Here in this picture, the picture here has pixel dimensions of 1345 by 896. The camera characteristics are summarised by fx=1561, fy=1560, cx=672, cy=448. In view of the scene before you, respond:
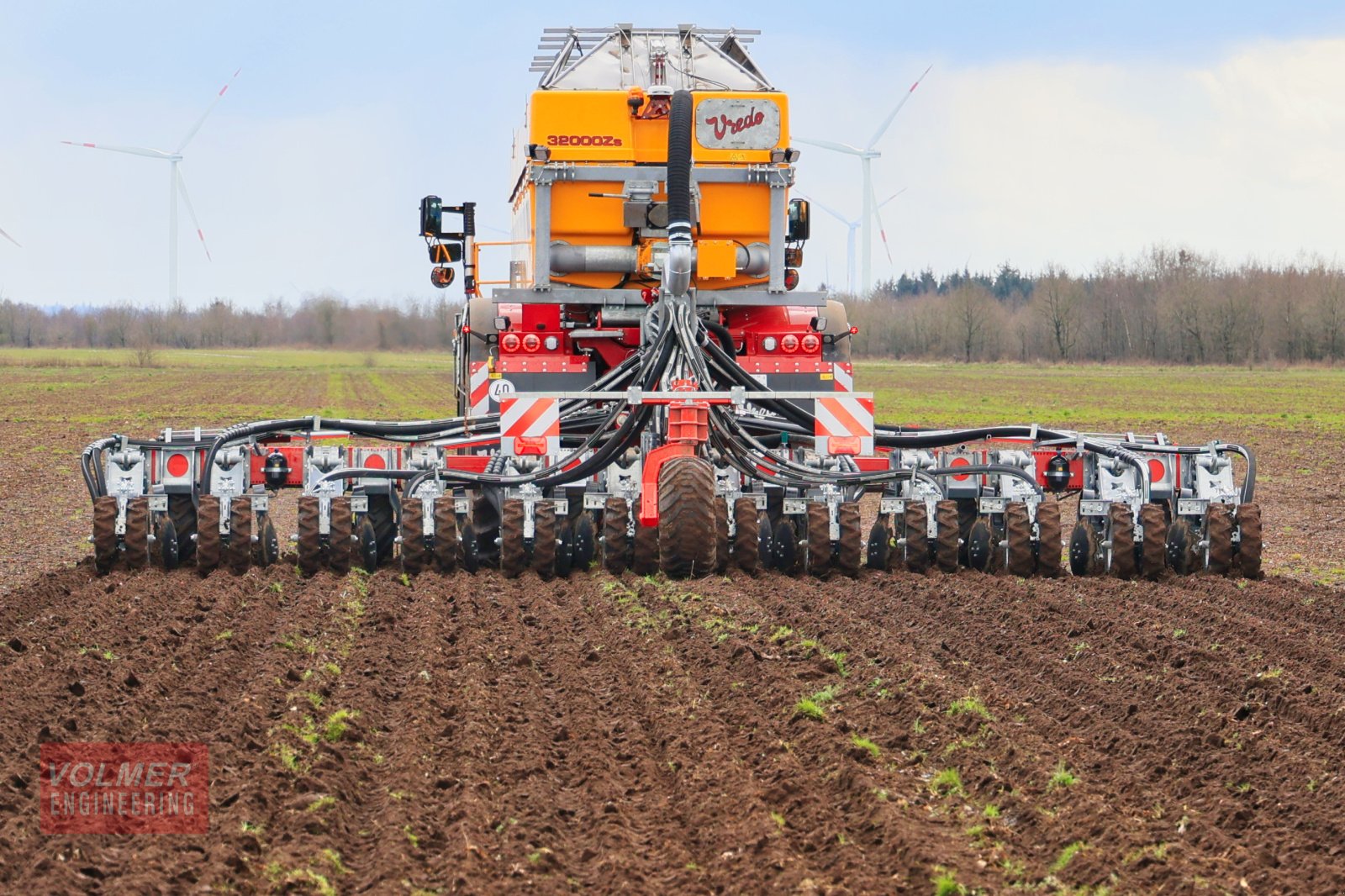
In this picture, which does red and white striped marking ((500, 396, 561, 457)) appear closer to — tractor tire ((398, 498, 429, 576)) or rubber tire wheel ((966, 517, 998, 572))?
tractor tire ((398, 498, 429, 576))

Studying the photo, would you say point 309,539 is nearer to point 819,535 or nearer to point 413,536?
point 413,536

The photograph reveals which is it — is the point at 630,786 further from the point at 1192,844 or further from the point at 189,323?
the point at 189,323

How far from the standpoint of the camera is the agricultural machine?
1027 cm

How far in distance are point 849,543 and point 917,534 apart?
0.52m

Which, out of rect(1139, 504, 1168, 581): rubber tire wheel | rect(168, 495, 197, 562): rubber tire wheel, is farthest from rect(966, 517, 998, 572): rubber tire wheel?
rect(168, 495, 197, 562): rubber tire wheel

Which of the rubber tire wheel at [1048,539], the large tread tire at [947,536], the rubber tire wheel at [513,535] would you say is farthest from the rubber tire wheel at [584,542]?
the rubber tire wheel at [1048,539]

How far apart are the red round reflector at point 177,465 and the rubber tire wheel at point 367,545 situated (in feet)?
4.37

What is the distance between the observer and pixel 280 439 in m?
12.1

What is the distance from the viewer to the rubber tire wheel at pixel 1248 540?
34.8ft

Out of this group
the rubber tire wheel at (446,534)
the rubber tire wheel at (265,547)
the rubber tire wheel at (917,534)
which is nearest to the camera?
the rubber tire wheel at (446,534)

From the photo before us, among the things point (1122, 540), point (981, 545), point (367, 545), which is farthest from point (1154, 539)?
point (367, 545)

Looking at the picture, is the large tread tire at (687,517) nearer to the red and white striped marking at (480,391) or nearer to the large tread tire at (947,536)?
the large tread tire at (947,536)

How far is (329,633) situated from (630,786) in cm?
317

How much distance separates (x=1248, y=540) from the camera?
34.8 ft
